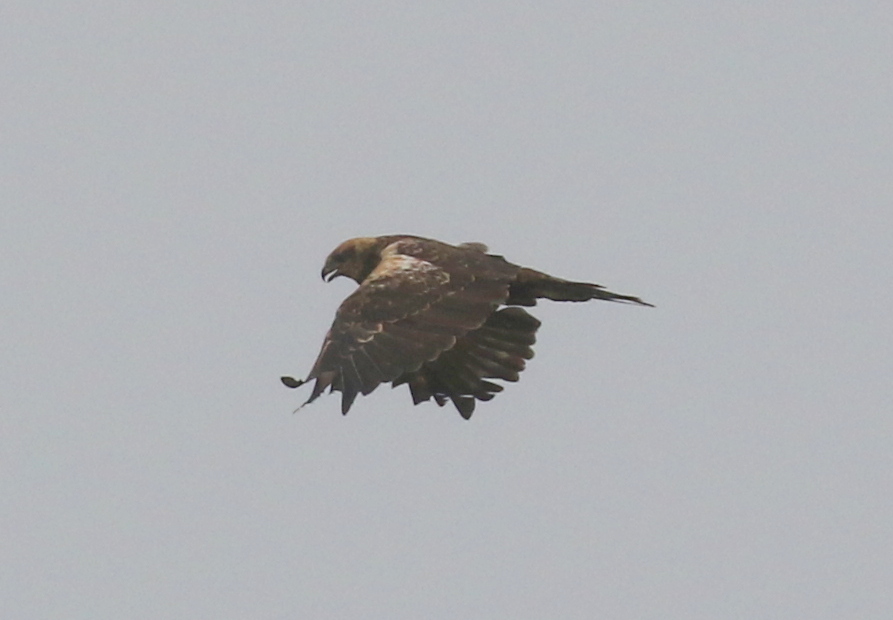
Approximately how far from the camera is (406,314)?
13945mm

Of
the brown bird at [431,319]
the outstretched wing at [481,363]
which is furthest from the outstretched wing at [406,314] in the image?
the outstretched wing at [481,363]

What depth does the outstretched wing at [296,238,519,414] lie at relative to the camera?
13438 millimetres

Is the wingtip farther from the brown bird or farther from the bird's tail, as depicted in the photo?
the bird's tail

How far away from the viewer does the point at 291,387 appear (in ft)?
43.8

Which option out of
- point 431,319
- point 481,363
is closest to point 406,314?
point 431,319

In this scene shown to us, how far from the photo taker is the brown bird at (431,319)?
1354 centimetres

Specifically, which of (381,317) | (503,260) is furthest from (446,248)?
(381,317)

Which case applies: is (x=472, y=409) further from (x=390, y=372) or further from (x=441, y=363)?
(x=390, y=372)

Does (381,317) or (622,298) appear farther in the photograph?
(622,298)

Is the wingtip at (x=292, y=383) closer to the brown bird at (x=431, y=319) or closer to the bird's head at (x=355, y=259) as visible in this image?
the brown bird at (x=431, y=319)

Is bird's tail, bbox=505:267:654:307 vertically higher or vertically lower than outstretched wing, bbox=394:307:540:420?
higher

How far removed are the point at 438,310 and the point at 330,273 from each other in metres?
2.12

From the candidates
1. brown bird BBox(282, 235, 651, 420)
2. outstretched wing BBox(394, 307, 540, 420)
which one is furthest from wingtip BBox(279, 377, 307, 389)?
outstretched wing BBox(394, 307, 540, 420)

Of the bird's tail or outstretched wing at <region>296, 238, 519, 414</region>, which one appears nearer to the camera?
outstretched wing at <region>296, 238, 519, 414</region>
